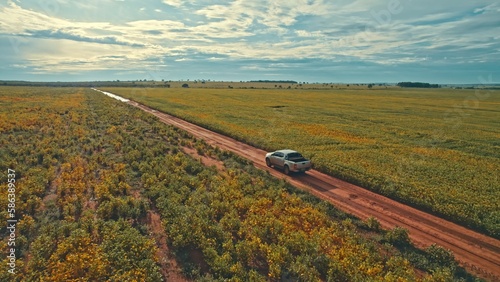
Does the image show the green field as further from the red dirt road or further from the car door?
the car door

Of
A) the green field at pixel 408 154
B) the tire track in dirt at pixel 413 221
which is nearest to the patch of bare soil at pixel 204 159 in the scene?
the tire track in dirt at pixel 413 221

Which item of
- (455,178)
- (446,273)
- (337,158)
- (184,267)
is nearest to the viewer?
(446,273)

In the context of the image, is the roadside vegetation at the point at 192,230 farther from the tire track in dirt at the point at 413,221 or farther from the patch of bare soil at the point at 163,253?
the tire track in dirt at the point at 413,221

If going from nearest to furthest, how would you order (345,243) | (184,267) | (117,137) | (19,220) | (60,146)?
(184,267), (345,243), (19,220), (60,146), (117,137)

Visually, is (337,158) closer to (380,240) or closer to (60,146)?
(380,240)

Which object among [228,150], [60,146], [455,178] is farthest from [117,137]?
[455,178]

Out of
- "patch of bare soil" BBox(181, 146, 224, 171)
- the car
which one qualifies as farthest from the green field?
"patch of bare soil" BBox(181, 146, 224, 171)
